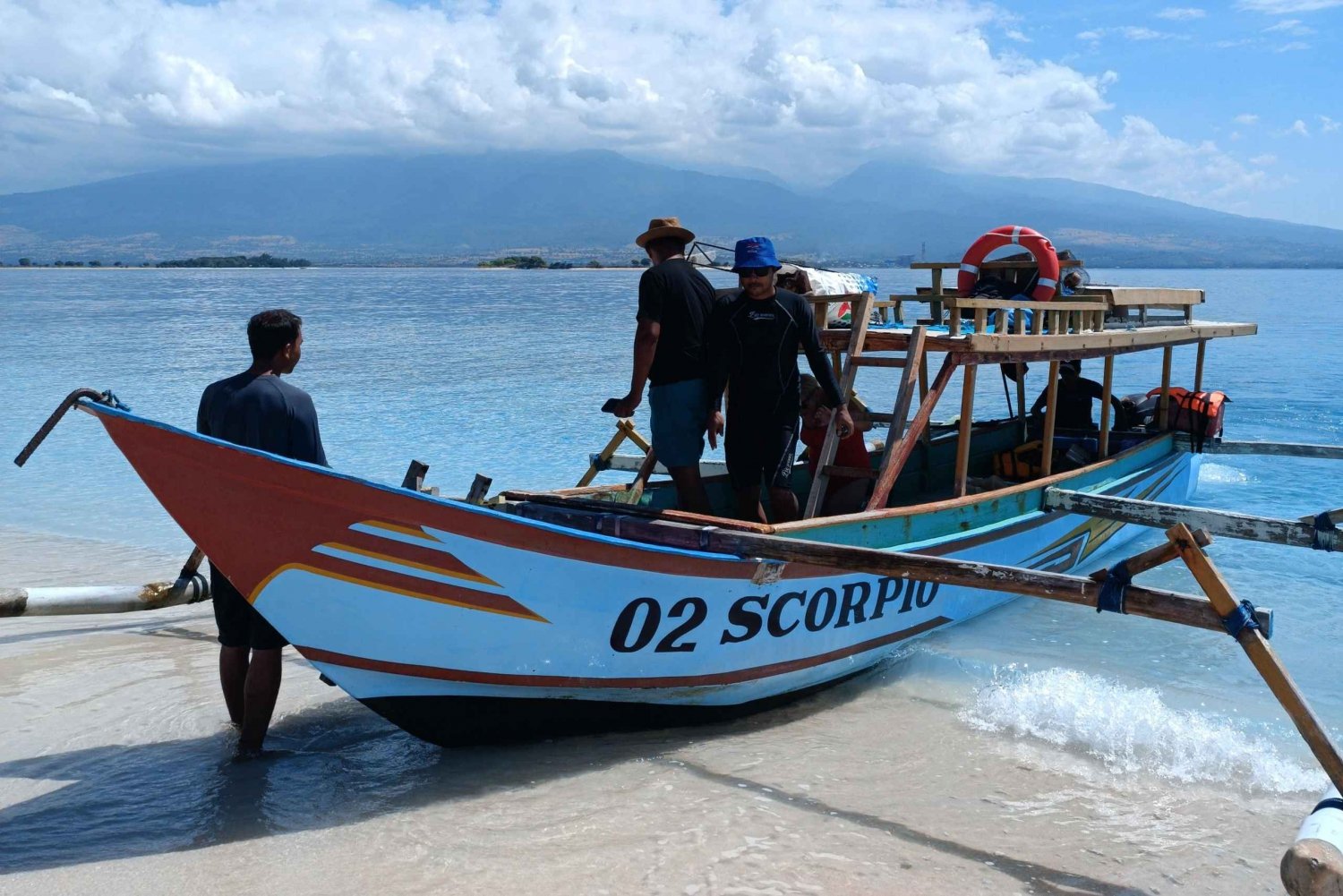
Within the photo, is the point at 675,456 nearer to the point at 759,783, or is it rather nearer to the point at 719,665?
the point at 719,665

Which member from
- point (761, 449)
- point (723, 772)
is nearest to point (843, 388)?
point (761, 449)

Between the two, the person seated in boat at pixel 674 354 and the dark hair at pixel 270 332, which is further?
the person seated in boat at pixel 674 354

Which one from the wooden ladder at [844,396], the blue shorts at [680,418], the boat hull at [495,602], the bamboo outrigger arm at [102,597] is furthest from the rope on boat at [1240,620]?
the bamboo outrigger arm at [102,597]

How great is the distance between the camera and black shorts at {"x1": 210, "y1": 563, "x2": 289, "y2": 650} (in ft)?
15.8

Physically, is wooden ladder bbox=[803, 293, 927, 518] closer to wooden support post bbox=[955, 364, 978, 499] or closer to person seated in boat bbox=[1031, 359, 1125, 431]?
wooden support post bbox=[955, 364, 978, 499]

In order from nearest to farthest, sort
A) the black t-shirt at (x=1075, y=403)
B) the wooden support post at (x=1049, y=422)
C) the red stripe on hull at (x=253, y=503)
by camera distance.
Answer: the red stripe on hull at (x=253, y=503)
the wooden support post at (x=1049, y=422)
the black t-shirt at (x=1075, y=403)

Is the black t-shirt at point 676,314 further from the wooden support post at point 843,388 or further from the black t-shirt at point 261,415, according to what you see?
the black t-shirt at point 261,415

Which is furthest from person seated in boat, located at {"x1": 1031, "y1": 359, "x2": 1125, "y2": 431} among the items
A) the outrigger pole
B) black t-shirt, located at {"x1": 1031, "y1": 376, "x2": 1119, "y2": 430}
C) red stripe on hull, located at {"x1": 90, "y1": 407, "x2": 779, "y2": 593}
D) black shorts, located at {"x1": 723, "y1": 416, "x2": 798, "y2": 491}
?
red stripe on hull, located at {"x1": 90, "y1": 407, "x2": 779, "y2": 593}

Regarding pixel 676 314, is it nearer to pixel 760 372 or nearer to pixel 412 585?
pixel 760 372

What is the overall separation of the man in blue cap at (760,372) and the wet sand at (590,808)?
137cm

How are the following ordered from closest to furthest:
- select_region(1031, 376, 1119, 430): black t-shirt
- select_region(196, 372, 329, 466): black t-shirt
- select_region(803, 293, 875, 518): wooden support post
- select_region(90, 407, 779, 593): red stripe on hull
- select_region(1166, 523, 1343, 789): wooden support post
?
select_region(90, 407, 779, 593): red stripe on hull → select_region(1166, 523, 1343, 789): wooden support post → select_region(196, 372, 329, 466): black t-shirt → select_region(803, 293, 875, 518): wooden support post → select_region(1031, 376, 1119, 430): black t-shirt

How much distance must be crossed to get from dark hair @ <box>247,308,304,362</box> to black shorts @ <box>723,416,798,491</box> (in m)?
2.31

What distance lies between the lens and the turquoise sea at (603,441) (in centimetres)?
639

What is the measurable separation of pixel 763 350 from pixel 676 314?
1.60ft
